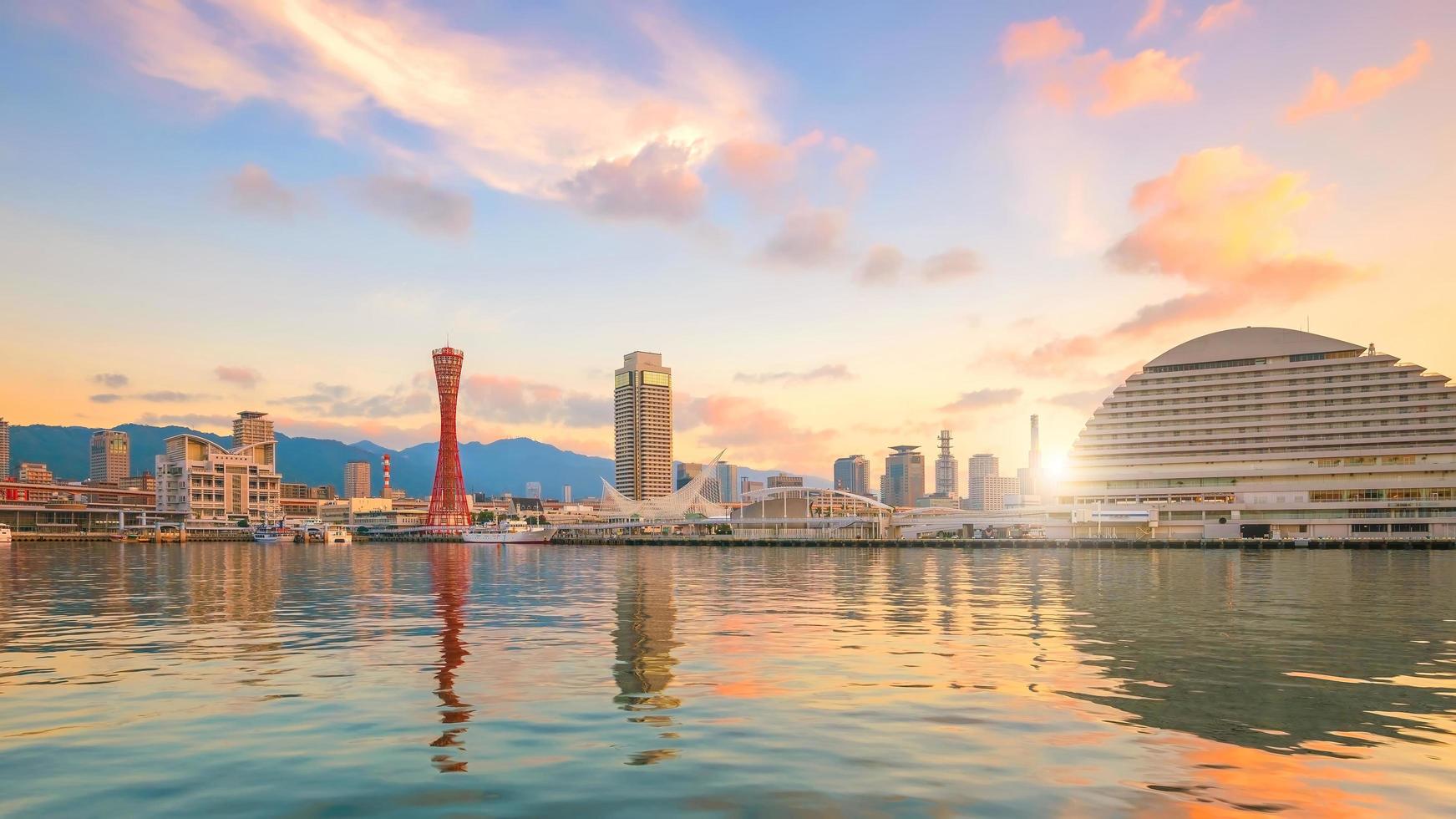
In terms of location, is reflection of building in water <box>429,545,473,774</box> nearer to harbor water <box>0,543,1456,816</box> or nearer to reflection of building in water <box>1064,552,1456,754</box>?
harbor water <box>0,543,1456,816</box>

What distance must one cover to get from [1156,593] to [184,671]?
4531 cm

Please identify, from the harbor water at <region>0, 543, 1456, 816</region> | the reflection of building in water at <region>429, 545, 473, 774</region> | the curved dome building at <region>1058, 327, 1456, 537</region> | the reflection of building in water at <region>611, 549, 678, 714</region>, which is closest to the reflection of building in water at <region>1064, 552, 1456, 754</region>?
the harbor water at <region>0, 543, 1456, 816</region>

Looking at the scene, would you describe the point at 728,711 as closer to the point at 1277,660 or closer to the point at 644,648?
the point at 644,648

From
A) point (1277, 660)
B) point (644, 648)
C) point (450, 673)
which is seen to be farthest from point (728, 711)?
point (1277, 660)

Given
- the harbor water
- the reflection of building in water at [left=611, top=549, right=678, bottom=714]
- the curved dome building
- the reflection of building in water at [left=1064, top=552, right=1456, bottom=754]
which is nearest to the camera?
the harbor water

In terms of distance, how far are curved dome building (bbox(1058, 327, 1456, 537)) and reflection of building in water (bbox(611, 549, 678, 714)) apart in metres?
146

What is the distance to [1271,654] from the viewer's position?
84.4ft

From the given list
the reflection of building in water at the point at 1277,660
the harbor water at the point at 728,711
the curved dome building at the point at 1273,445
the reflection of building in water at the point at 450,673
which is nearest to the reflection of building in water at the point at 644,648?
the harbor water at the point at 728,711

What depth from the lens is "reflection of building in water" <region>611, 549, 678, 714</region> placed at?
19562 mm

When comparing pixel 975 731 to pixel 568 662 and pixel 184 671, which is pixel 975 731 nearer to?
pixel 568 662

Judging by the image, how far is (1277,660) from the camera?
81.0 ft

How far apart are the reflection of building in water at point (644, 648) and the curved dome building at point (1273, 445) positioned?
146m

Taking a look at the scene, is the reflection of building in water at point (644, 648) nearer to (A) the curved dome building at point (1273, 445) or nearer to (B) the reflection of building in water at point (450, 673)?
(B) the reflection of building in water at point (450, 673)

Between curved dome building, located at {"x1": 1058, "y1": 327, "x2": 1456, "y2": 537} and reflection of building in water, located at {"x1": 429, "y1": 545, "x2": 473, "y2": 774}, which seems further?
curved dome building, located at {"x1": 1058, "y1": 327, "x2": 1456, "y2": 537}
